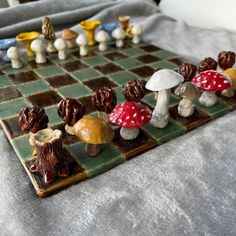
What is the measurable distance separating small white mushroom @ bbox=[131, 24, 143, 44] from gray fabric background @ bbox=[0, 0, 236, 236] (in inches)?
20.9

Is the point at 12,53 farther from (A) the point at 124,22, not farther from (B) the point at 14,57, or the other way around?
(A) the point at 124,22

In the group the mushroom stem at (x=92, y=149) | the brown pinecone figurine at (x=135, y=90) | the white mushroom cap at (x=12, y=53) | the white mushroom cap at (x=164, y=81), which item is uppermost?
the white mushroom cap at (x=164, y=81)

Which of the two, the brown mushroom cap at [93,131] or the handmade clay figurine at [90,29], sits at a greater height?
the brown mushroom cap at [93,131]

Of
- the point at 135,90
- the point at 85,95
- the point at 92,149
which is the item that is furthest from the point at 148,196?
the point at 85,95

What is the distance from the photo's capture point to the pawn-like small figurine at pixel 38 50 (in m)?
0.93

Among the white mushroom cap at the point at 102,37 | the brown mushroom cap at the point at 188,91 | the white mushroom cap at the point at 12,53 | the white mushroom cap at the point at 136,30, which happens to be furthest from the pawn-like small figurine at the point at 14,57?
the brown mushroom cap at the point at 188,91

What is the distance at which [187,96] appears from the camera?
638 mm

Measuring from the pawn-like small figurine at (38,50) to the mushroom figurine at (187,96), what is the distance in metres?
0.46

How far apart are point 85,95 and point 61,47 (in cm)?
26

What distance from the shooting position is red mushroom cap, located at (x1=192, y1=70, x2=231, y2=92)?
65 centimetres

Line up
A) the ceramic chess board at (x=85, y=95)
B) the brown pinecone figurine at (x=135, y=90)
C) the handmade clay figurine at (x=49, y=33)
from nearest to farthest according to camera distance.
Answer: the ceramic chess board at (x=85, y=95) < the brown pinecone figurine at (x=135, y=90) < the handmade clay figurine at (x=49, y=33)

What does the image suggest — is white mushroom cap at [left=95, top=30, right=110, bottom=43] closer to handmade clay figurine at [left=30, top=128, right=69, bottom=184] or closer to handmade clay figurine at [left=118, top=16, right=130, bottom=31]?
handmade clay figurine at [left=118, top=16, right=130, bottom=31]

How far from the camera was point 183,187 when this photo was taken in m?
0.50

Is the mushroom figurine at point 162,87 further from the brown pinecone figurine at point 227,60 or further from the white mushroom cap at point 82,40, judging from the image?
the white mushroom cap at point 82,40
